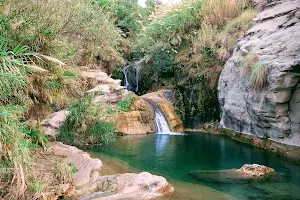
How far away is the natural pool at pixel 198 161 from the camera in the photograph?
556cm

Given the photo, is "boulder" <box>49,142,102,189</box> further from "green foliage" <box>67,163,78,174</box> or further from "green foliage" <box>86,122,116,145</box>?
"green foliage" <box>86,122,116,145</box>

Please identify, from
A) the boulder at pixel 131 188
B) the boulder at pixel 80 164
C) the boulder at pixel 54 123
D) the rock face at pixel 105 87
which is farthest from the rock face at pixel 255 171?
the rock face at pixel 105 87

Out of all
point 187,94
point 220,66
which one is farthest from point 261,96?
point 187,94

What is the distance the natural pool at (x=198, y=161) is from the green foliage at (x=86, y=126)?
50cm

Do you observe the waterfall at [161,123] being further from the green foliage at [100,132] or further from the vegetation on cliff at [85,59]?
the green foliage at [100,132]

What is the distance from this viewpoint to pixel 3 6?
16.4 feet

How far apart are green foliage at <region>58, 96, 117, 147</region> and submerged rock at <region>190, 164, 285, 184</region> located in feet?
10.6

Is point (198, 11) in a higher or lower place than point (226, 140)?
higher

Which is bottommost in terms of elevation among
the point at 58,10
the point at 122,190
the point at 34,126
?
the point at 122,190

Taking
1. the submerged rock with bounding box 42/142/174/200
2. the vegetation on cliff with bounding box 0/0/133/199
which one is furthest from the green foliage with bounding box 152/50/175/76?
the submerged rock with bounding box 42/142/174/200

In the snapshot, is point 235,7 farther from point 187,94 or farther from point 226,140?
point 226,140

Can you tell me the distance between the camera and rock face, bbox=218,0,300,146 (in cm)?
845

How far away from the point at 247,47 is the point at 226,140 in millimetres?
3089

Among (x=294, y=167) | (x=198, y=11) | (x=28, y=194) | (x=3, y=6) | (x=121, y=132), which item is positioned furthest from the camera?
(x=198, y=11)
